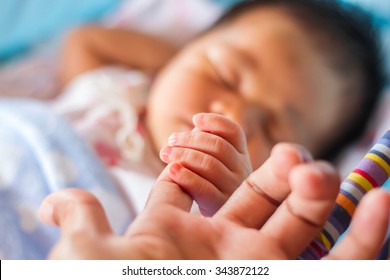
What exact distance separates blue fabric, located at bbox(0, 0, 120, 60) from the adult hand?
963 millimetres

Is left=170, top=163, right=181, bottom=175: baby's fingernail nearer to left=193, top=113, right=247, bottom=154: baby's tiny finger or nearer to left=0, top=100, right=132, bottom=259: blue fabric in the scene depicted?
left=193, top=113, right=247, bottom=154: baby's tiny finger

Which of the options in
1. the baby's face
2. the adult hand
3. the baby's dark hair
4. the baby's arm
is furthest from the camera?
the baby's arm

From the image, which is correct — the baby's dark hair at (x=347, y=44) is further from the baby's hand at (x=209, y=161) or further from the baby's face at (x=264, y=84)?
the baby's hand at (x=209, y=161)

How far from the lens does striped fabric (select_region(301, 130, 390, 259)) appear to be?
0.37 meters

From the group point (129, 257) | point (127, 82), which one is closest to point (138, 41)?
point (127, 82)

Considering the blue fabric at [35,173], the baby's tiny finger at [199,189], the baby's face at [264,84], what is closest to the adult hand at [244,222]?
the baby's tiny finger at [199,189]

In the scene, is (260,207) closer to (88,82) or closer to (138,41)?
(88,82)

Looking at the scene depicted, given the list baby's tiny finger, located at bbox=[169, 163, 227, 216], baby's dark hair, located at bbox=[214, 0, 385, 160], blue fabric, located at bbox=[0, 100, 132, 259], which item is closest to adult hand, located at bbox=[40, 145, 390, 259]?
baby's tiny finger, located at bbox=[169, 163, 227, 216]

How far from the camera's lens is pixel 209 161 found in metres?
0.39

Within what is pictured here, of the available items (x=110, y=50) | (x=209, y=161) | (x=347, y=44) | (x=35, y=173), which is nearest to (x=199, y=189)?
(x=209, y=161)

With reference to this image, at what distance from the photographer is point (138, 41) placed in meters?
1.20

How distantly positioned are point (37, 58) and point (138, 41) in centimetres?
24

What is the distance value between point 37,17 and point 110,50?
0.75 feet

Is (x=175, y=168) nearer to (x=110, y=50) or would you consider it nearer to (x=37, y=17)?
(x=110, y=50)
